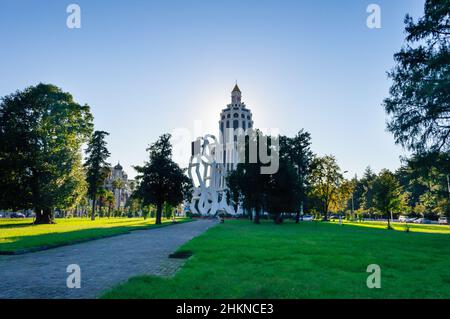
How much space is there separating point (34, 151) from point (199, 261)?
38007 millimetres

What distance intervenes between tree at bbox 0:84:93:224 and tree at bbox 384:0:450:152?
4068 centimetres

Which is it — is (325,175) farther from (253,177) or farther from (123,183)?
(123,183)

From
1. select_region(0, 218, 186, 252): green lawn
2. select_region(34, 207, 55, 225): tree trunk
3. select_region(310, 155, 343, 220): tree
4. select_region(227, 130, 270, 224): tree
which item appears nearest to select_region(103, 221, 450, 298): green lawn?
select_region(0, 218, 186, 252): green lawn

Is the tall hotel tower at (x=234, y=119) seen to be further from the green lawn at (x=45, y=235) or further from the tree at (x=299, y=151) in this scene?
the green lawn at (x=45, y=235)

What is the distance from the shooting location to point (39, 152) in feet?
130

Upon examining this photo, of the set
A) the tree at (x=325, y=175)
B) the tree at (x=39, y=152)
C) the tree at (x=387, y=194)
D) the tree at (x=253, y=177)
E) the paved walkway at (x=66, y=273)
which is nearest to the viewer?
the paved walkway at (x=66, y=273)

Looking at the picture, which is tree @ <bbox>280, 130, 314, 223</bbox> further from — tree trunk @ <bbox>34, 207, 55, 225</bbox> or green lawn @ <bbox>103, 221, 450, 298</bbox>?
green lawn @ <bbox>103, 221, 450, 298</bbox>

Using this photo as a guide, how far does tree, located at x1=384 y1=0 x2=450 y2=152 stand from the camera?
1802 cm

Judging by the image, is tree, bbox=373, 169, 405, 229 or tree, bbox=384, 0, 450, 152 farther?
tree, bbox=373, 169, 405, 229

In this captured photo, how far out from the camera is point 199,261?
1112 centimetres

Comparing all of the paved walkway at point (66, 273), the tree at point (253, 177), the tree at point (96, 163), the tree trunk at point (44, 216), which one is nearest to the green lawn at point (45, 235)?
the paved walkway at point (66, 273)

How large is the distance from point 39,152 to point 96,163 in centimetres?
3676

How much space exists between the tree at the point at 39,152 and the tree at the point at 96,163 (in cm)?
2915

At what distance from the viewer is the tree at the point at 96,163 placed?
2908 inches
